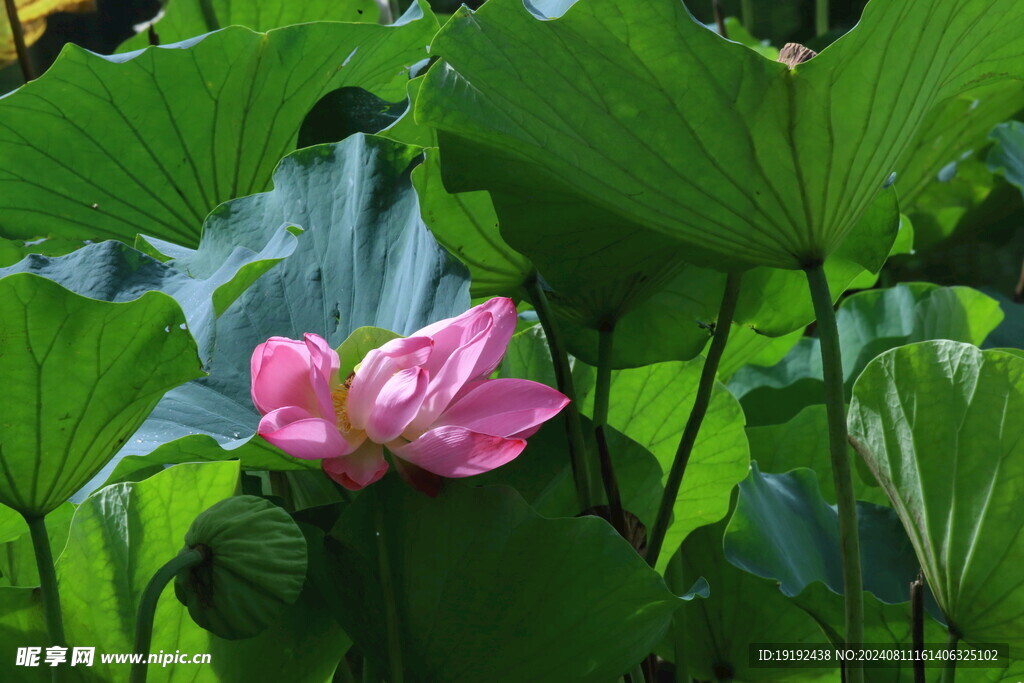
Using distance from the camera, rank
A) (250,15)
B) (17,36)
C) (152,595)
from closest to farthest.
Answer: (152,595) < (17,36) < (250,15)

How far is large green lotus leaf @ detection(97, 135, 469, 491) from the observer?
1.37 ft

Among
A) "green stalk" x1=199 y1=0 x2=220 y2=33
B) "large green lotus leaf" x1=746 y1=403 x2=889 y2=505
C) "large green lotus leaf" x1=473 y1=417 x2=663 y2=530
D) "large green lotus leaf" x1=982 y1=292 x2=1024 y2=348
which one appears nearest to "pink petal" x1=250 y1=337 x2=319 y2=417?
"large green lotus leaf" x1=473 y1=417 x2=663 y2=530

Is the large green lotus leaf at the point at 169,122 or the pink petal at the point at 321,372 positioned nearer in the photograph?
the pink petal at the point at 321,372

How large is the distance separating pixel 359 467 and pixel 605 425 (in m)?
0.17

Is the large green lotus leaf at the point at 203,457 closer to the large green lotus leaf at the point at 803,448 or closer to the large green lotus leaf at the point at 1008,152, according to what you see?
the large green lotus leaf at the point at 803,448

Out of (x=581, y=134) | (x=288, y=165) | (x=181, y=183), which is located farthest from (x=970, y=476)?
(x=181, y=183)

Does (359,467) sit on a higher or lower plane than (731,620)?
higher

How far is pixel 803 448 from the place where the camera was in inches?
25.7

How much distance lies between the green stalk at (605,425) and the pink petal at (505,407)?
0.09 metres

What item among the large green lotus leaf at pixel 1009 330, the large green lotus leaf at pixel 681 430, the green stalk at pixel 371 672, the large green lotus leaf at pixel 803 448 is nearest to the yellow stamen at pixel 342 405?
the green stalk at pixel 371 672

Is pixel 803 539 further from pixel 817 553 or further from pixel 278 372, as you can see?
pixel 278 372

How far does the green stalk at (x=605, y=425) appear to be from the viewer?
44cm

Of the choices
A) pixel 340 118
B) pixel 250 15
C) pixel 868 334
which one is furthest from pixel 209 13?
pixel 868 334

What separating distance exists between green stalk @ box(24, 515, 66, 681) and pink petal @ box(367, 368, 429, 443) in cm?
13
